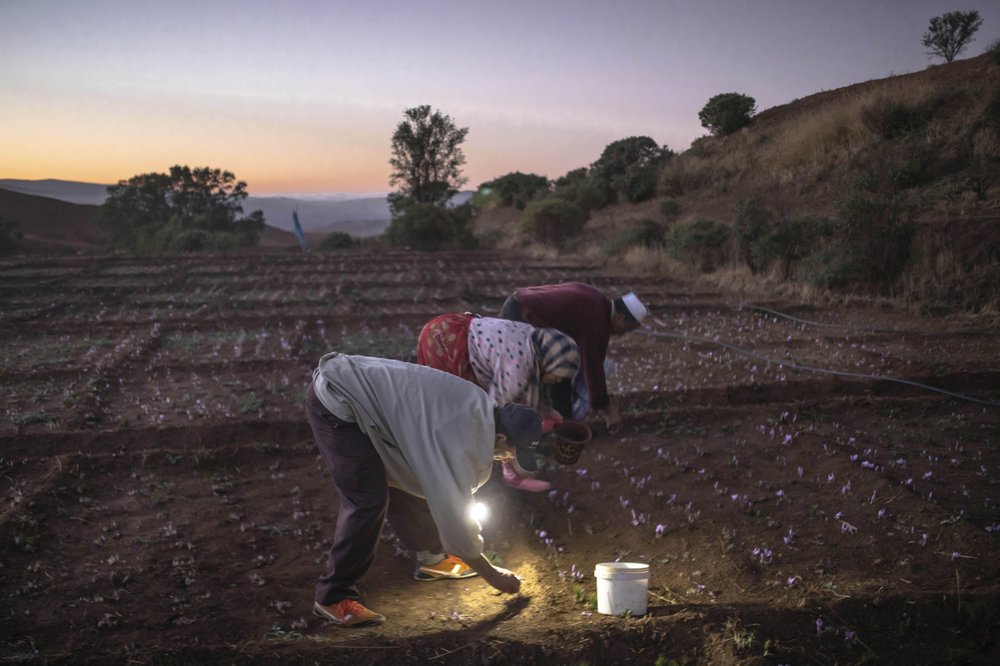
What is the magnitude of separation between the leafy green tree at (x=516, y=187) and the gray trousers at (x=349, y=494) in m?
44.4

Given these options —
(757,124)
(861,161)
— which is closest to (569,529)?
(861,161)

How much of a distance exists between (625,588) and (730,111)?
3529 cm

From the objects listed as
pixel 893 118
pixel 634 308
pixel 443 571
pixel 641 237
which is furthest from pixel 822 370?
pixel 893 118

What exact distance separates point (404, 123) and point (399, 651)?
45.8m

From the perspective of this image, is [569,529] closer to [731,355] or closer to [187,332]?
[731,355]

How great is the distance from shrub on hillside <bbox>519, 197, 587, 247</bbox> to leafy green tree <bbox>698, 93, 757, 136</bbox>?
12.7 meters

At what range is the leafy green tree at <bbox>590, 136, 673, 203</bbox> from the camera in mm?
30969

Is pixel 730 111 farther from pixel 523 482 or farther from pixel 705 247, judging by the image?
pixel 523 482

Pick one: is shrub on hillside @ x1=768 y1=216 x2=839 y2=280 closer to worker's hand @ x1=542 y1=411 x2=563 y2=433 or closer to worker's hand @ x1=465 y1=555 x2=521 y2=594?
worker's hand @ x1=542 y1=411 x2=563 y2=433

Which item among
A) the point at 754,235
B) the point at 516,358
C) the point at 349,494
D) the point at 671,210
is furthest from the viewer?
the point at 671,210

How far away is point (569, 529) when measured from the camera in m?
4.61

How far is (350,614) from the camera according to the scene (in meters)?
3.25

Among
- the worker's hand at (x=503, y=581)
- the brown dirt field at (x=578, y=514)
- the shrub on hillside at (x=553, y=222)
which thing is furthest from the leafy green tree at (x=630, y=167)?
the worker's hand at (x=503, y=581)

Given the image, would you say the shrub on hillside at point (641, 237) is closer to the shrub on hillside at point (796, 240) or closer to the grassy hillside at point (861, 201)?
the grassy hillside at point (861, 201)
